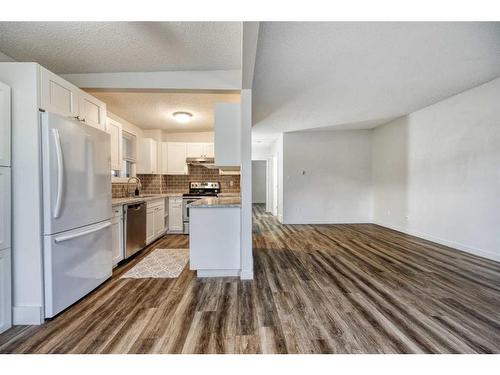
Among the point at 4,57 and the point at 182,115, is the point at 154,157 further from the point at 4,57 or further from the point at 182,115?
the point at 4,57

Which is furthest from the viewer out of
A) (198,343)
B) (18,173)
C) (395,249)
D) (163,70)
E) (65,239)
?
(395,249)

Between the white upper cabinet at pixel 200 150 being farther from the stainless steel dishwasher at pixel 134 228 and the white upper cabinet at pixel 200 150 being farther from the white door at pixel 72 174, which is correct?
the white door at pixel 72 174

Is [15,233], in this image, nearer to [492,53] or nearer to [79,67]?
[79,67]

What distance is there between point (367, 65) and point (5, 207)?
3.80 m

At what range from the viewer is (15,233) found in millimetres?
1706

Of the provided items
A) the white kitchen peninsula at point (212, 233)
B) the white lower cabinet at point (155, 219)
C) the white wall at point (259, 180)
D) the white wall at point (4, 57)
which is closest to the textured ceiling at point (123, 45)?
the white wall at point (4, 57)

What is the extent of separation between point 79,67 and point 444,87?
5.04 meters

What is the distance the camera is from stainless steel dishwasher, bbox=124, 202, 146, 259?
3.09 m

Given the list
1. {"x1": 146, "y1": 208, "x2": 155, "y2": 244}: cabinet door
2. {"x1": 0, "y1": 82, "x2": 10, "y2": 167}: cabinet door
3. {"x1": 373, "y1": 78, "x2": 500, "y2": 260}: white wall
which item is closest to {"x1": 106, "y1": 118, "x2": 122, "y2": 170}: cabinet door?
{"x1": 146, "y1": 208, "x2": 155, "y2": 244}: cabinet door

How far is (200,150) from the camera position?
516 centimetres

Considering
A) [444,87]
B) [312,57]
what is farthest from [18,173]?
[444,87]

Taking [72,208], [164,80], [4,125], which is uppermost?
[164,80]

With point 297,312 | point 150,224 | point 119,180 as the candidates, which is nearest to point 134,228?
point 150,224

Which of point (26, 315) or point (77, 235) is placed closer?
point (26, 315)
